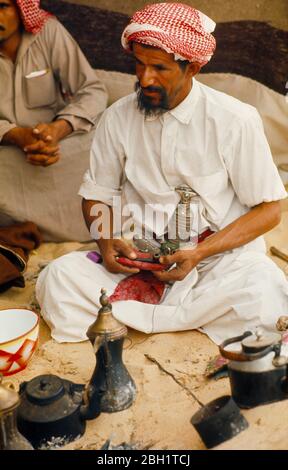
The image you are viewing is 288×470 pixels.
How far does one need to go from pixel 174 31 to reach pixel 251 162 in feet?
2.62

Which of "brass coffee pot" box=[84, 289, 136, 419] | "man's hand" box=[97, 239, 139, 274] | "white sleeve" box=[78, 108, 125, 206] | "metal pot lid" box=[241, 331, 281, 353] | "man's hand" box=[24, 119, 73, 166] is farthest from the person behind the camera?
"man's hand" box=[24, 119, 73, 166]

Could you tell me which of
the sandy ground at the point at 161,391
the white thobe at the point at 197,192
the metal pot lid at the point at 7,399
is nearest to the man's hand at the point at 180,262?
the white thobe at the point at 197,192

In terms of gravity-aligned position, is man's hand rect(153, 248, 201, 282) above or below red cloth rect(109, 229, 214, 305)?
above

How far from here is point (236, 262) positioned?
400 centimetres

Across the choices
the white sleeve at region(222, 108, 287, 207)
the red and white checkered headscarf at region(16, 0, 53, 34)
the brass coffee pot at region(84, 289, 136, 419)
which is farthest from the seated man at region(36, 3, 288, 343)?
the red and white checkered headscarf at region(16, 0, 53, 34)

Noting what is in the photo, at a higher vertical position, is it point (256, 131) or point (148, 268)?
point (256, 131)

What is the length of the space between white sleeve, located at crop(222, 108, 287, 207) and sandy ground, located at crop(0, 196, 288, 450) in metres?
0.87

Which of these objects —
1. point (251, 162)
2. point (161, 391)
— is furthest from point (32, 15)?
point (161, 391)

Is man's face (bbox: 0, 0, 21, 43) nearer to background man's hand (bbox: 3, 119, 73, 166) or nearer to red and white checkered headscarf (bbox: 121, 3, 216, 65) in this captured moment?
background man's hand (bbox: 3, 119, 73, 166)

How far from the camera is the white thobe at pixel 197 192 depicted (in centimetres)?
387

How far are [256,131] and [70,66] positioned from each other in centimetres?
227

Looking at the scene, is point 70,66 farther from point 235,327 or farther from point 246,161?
point 235,327

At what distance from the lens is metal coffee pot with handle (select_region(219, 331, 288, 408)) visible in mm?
2920
